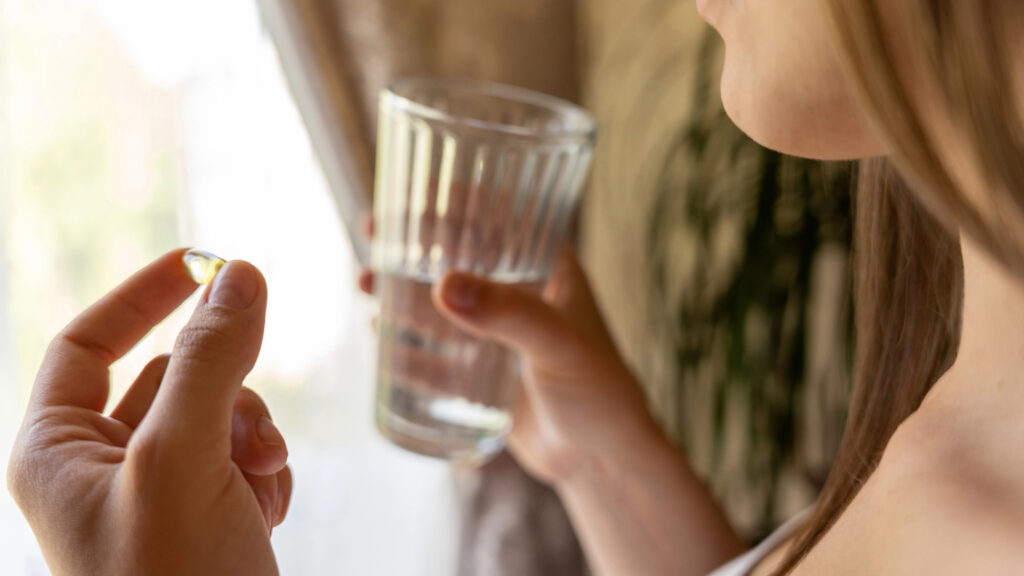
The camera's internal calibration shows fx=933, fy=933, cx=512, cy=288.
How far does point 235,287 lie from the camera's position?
12.2 inches

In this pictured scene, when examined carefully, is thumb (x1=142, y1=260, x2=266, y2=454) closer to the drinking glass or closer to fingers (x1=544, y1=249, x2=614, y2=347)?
the drinking glass

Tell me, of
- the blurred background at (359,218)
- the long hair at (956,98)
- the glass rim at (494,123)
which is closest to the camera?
the long hair at (956,98)

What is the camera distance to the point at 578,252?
50.3 inches

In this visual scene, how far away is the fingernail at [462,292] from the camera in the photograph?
1.86 feet

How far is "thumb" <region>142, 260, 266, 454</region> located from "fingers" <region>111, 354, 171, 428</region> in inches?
2.0

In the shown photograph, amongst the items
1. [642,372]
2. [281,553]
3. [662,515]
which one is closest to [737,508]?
[662,515]

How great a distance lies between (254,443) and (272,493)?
0.04 m

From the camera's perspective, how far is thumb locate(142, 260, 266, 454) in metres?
0.29

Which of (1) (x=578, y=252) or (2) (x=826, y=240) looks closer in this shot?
(2) (x=826, y=240)

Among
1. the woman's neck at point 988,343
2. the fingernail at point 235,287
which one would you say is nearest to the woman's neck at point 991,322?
the woman's neck at point 988,343

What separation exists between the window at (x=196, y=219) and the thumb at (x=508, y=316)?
159 mm

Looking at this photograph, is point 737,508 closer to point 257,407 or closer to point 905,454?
point 905,454

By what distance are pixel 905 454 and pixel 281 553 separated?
0.80m

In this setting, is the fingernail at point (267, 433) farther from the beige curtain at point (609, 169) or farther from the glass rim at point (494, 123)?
the beige curtain at point (609, 169)
